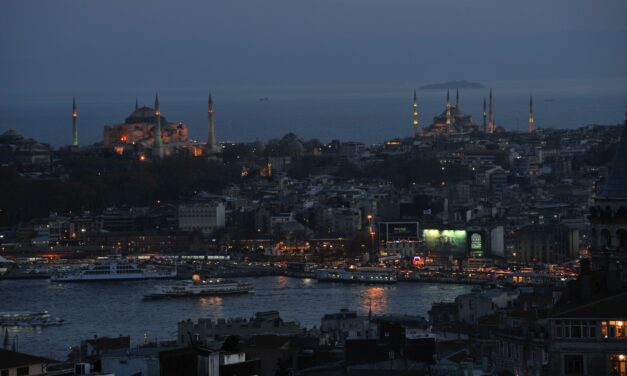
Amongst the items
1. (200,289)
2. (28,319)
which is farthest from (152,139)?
(28,319)

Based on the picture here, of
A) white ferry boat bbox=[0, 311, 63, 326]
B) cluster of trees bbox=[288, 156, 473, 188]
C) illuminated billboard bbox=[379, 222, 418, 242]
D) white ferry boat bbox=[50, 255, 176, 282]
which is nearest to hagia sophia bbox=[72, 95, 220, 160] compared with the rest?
cluster of trees bbox=[288, 156, 473, 188]

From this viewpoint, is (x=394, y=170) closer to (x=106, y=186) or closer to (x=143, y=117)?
(x=106, y=186)

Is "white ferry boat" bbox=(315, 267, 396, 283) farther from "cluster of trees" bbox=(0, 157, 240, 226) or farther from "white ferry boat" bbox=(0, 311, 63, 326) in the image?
"cluster of trees" bbox=(0, 157, 240, 226)

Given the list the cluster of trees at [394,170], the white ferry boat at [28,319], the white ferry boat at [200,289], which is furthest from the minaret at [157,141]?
the white ferry boat at [28,319]

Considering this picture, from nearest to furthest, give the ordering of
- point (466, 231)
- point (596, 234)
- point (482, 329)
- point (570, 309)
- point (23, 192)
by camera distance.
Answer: point (570, 309)
point (596, 234)
point (482, 329)
point (466, 231)
point (23, 192)

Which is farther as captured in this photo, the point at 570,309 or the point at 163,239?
the point at 163,239

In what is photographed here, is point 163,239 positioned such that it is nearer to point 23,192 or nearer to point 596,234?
point 23,192

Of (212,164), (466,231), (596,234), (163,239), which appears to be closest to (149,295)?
(466,231)
